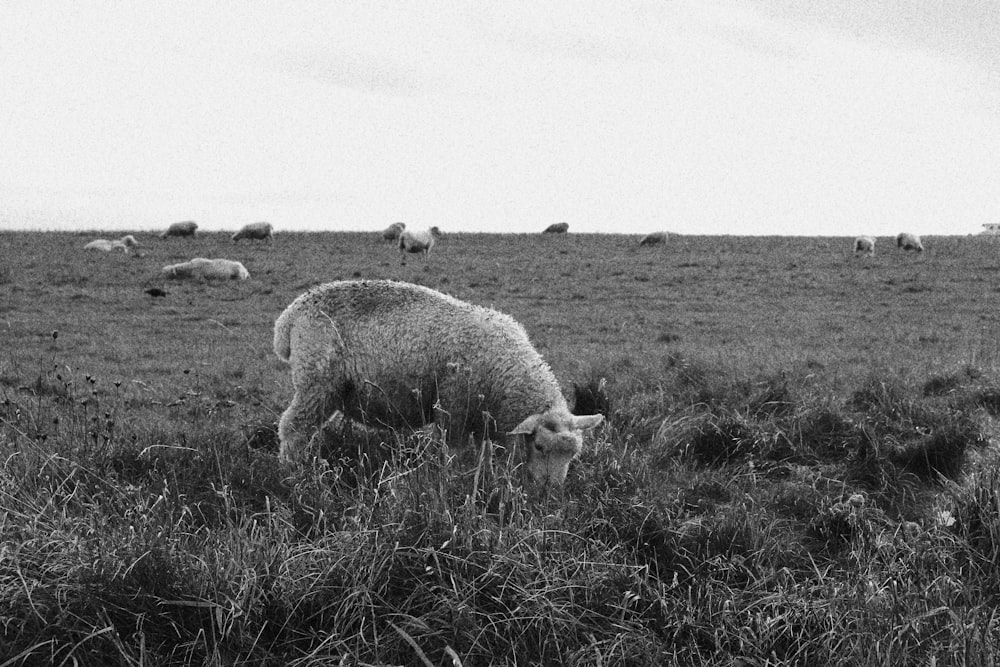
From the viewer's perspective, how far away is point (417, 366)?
584cm

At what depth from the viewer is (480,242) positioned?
32.2 m

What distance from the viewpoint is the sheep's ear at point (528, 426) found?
5.21 meters

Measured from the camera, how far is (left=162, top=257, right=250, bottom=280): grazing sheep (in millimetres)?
21109

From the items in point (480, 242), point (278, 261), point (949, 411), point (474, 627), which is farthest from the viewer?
point (480, 242)

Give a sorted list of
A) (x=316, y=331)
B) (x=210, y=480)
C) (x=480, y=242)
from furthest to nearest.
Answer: (x=480, y=242)
(x=316, y=331)
(x=210, y=480)

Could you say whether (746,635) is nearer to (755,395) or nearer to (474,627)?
(474,627)

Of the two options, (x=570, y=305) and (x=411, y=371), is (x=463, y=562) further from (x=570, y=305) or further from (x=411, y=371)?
(x=570, y=305)

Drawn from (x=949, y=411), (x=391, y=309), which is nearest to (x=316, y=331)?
(x=391, y=309)

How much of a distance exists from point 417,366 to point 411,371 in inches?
2.3

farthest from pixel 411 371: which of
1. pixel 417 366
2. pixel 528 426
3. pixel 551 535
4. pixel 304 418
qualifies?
pixel 551 535

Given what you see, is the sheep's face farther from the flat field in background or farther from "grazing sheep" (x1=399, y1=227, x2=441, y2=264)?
"grazing sheep" (x1=399, y1=227, x2=441, y2=264)

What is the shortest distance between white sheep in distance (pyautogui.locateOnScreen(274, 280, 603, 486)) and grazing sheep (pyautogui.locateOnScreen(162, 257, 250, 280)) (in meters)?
16.1

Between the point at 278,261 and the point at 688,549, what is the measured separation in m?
22.4

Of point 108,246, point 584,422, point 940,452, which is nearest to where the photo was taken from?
point 584,422
